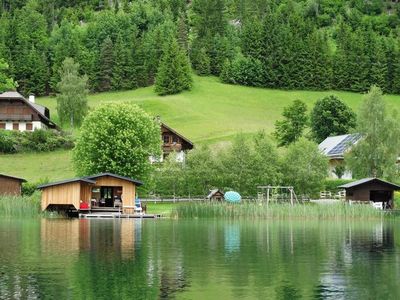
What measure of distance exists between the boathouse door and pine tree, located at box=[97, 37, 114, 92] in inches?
2659

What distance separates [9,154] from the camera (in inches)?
3875

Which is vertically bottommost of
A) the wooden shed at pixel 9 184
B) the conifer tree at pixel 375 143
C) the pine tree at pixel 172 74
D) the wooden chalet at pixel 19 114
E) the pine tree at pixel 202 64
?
the wooden shed at pixel 9 184

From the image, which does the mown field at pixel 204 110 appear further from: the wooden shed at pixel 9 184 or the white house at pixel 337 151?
the wooden shed at pixel 9 184

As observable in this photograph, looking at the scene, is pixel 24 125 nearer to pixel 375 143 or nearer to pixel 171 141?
pixel 171 141

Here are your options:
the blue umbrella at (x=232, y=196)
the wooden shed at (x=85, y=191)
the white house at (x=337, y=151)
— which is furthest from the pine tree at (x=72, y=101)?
the blue umbrella at (x=232, y=196)

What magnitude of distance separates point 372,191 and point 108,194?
80.0 ft

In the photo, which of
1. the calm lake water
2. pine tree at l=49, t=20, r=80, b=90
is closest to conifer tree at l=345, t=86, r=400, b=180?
the calm lake water

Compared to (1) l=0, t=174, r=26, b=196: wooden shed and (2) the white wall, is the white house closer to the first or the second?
(1) l=0, t=174, r=26, b=196: wooden shed

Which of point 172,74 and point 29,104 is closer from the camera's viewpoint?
point 29,104

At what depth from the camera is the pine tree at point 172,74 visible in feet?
434

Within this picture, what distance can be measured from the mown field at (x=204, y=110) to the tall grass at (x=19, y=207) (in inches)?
991

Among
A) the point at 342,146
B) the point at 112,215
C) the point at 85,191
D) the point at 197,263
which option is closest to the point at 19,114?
the point at 342,146

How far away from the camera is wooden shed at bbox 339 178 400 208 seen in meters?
71.7

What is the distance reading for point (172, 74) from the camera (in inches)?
5241
